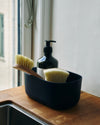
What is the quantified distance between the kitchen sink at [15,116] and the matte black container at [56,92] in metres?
0.07

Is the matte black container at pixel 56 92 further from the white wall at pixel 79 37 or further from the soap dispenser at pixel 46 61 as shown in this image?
the white wall at pixel 79 37

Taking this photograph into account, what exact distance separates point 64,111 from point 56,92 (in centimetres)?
8

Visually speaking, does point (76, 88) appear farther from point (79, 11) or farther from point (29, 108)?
point (79, 11)

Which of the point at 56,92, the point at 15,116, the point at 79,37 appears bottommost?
the point at 15,116

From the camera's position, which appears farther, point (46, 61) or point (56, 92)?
point (46, 61)

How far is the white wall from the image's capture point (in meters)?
0.82

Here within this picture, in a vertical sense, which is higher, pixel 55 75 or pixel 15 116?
pixel 55 75

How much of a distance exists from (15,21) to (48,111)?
0.57 metres

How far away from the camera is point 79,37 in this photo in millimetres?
876

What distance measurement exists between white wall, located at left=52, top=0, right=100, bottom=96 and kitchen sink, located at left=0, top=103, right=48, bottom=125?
329mm

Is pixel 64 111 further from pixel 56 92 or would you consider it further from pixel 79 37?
pixel 79 37

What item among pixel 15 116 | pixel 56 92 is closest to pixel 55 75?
pixel 56 92

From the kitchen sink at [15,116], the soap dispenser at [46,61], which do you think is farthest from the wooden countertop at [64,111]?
the soap dispenser at [46,61]

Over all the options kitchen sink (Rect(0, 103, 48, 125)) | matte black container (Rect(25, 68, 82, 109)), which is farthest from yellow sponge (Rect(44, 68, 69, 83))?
kitchen sink (Rect(0, 103, 48, 125))
